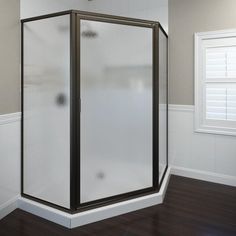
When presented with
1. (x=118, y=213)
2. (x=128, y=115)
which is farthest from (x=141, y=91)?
(x=118, y=213)

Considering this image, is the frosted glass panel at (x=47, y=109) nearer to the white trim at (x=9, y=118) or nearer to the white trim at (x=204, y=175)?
the white trim at (x=9, y=118)

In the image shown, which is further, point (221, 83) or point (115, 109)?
point (221, 83)

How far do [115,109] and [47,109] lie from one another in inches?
24.6

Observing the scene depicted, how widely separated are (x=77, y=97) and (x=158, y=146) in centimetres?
106

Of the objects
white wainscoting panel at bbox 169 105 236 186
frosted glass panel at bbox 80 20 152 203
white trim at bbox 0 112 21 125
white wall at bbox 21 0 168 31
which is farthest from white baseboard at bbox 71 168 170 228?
white wall at bbox 21 0 168 31

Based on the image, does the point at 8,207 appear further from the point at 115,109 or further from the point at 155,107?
the point at 155,107

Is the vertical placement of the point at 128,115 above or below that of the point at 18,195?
above

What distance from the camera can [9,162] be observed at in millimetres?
2230

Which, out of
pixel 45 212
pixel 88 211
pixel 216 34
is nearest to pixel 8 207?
pixel 45 212

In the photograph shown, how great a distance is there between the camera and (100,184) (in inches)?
89.6

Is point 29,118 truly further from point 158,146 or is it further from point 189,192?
point 189,192

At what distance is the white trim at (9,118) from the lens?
83.4 inches

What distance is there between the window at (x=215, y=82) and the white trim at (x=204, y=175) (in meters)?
0.54

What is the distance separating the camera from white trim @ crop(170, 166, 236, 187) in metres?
2.92
